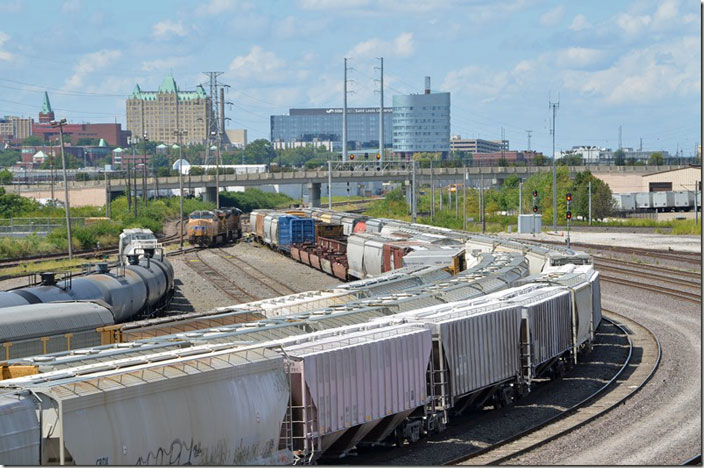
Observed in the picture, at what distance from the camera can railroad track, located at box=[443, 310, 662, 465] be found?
2167 cm

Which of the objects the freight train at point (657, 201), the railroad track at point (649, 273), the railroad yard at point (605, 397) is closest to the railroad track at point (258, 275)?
the railroad yard at point (605, 397)

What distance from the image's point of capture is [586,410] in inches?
1034

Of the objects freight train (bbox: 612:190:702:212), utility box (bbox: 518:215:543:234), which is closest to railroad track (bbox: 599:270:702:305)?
utility box (bbox: 518:215:543:234)

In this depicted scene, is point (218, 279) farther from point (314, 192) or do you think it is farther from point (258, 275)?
point (314, 192)

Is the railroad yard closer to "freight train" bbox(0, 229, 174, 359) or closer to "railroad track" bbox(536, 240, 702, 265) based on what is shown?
"freight train" bbox(0, 229, 174, 359)

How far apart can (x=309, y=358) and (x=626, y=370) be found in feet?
52.8

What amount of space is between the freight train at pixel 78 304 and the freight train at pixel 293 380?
15.3 feet

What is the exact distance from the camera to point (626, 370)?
32281mm

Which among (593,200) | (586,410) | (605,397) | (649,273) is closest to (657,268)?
(649,273)

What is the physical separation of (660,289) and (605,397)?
84.1ft

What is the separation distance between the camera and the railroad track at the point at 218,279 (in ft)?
164

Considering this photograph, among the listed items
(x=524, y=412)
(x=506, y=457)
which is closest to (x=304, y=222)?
(x=524, y=412)

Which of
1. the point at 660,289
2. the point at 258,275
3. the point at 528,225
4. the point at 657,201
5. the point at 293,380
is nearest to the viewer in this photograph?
the point at 293,380

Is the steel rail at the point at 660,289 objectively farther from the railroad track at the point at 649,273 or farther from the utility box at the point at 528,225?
the utility box at the point at 528,225
